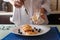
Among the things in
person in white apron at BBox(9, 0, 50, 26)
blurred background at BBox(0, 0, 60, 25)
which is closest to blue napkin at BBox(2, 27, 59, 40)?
person in white apron at BBox(9, 0, 50, 26)

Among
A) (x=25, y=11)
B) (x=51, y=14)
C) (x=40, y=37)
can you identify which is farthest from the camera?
(x=51, y=14)

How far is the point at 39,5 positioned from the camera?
131 centimetres

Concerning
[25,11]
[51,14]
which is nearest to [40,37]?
[25,11]

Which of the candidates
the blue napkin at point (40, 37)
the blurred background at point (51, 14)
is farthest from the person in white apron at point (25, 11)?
the blurred background at point (51, 14)

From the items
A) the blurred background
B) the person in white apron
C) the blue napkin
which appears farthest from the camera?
the blurred background

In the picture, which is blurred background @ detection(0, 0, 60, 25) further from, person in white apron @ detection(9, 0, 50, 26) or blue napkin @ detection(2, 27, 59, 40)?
blue napkin @ detection(2, 27, 59, 40)

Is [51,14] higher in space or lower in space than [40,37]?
higher

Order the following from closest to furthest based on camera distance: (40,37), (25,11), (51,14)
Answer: (40,37) < (25,11) < (51,14)

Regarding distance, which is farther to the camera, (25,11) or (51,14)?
(51,14)

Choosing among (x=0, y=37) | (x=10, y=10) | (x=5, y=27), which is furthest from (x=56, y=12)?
(x=0, y=37)

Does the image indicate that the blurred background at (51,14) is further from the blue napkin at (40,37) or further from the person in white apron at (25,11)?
the blue napkin at (40,37)

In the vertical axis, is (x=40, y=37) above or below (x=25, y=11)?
below

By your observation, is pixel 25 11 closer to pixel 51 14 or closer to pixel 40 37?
pixel 40 37

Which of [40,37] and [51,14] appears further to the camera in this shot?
[51,14]
